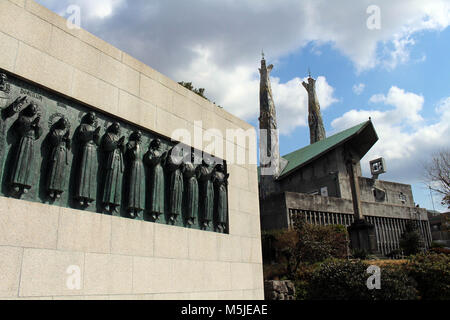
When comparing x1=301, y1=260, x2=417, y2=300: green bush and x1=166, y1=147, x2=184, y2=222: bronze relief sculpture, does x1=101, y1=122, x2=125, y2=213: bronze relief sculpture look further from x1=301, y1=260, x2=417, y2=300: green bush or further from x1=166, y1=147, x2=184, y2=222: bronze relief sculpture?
x1=301, y1=260, x2=417, y2=300: green bush

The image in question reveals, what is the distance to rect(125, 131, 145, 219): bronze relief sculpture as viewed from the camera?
A: 720 centimetres

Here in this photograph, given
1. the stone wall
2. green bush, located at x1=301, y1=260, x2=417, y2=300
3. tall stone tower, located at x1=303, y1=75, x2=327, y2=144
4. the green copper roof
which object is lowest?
green bush, located at x1=301, y1=260, x2=417, y2=300

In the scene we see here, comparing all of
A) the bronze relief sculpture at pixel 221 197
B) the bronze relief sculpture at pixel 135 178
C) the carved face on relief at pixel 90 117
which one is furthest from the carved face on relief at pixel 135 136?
the bronze relief sculpture at pixel 221 197

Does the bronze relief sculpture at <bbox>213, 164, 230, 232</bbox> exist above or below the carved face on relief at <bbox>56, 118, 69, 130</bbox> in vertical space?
below

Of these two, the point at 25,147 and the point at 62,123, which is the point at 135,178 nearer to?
the point at 62,123

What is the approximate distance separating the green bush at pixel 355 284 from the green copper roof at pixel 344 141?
19194 mm

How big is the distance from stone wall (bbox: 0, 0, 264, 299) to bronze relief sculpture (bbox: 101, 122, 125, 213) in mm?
289

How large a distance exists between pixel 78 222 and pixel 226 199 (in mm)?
4191

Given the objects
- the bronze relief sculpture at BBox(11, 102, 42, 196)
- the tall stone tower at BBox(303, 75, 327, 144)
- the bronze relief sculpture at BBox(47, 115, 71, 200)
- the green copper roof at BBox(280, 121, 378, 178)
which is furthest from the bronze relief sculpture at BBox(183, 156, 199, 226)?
the tall stone tower at BBox(303, 75, 327, 144)

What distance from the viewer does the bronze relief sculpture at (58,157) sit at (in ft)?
19.7

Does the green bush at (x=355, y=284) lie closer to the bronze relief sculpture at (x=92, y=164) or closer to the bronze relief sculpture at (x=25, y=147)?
the bronze relief sculpture at (x=92, y=164)

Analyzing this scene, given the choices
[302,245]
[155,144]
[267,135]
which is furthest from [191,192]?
[267,135]

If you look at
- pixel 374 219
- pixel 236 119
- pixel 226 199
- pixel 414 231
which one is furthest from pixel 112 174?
pixel 414 231

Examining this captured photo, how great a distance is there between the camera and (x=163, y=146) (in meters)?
8.40
